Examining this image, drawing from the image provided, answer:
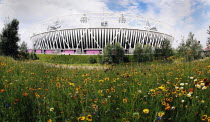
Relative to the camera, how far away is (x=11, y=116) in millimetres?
2410

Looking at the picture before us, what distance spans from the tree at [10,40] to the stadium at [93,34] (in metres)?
27.5

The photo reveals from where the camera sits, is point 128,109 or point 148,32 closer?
point 128,109

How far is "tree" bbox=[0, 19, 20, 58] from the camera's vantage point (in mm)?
31127

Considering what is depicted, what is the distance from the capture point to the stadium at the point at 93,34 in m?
63.8

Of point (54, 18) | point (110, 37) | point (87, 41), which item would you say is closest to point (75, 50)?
point (87, 41)

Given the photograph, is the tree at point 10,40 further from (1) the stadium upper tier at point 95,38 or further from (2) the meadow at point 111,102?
(1) the stadium upper tier at point 95,38

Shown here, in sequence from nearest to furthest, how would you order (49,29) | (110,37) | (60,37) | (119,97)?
(119,97), (110,37), (60,37), (49,29)

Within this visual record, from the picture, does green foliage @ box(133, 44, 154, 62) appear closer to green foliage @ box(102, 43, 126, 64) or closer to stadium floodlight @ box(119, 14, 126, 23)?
green foliage @ box(102, 43, 126, 64)

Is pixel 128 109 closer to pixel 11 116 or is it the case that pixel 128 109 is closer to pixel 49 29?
pixel 11 116

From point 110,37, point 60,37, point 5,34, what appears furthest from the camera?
point 60,37

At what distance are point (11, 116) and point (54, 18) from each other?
82.2 m

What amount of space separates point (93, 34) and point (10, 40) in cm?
3591

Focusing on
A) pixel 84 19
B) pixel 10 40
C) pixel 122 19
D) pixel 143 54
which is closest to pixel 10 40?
pixel 10 40

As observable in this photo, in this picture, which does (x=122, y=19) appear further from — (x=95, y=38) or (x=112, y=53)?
(x=112, y=53)
